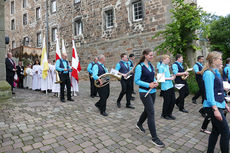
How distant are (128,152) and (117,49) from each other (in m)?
12.3

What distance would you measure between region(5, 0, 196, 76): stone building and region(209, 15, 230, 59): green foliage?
788 inches

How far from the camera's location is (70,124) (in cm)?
430

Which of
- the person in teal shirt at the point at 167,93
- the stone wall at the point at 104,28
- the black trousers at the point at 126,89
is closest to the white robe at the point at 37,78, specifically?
the black trousers at the point at 126,89

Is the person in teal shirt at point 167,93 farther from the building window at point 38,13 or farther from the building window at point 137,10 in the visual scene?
the building window at point 38,13

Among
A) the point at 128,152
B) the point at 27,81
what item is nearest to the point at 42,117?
the point at 128,152

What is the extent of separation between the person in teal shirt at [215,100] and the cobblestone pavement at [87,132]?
0.78 meters

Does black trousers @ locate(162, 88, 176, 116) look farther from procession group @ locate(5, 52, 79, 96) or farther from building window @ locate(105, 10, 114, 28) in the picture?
building window @ locate(105, 10, 114, 28)

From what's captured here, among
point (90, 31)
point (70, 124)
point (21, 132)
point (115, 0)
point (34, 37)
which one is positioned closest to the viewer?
point (21, 132)

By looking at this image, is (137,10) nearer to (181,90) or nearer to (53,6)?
(181,90)

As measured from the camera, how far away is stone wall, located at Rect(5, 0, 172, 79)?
41.3 feet

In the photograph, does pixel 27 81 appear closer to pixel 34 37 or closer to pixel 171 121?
pixel 171 121

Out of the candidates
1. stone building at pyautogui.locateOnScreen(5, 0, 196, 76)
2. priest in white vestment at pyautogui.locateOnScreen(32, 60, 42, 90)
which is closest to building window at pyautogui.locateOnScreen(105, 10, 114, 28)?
stone building at pyautogui.locateOnScreen(5, 0, 196, 76)

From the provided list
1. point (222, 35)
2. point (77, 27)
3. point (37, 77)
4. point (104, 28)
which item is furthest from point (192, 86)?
point (222, 35)

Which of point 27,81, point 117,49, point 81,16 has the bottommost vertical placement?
point 27,81
